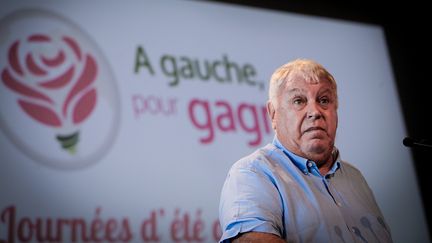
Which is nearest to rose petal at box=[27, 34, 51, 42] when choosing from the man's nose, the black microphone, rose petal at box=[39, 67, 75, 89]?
rose petal at box=[39, 67, 75, 89]

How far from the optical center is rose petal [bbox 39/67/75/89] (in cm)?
250

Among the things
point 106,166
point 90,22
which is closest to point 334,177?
point 106,166

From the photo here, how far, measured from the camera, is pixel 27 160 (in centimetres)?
233

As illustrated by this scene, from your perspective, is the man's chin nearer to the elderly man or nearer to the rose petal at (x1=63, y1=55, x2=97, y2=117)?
the elderly man

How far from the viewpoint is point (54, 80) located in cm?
252

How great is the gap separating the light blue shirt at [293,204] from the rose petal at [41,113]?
52.9 inches

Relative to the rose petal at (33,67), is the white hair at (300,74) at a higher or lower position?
lower

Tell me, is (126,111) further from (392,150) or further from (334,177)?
(392,150)

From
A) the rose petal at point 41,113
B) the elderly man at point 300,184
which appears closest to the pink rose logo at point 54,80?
the rose petal at point 41,113

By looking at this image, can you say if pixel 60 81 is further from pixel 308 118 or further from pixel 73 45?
pixel 308 118

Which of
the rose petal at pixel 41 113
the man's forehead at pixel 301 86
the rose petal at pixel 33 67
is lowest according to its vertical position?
the man's forehead at pixel 301 86

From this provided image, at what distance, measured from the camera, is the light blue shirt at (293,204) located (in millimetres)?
1214

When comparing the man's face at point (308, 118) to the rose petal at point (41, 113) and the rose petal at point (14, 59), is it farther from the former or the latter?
the rose petal at point (14, 59)

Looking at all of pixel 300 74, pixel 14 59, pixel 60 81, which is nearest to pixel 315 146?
pixel 300 74
